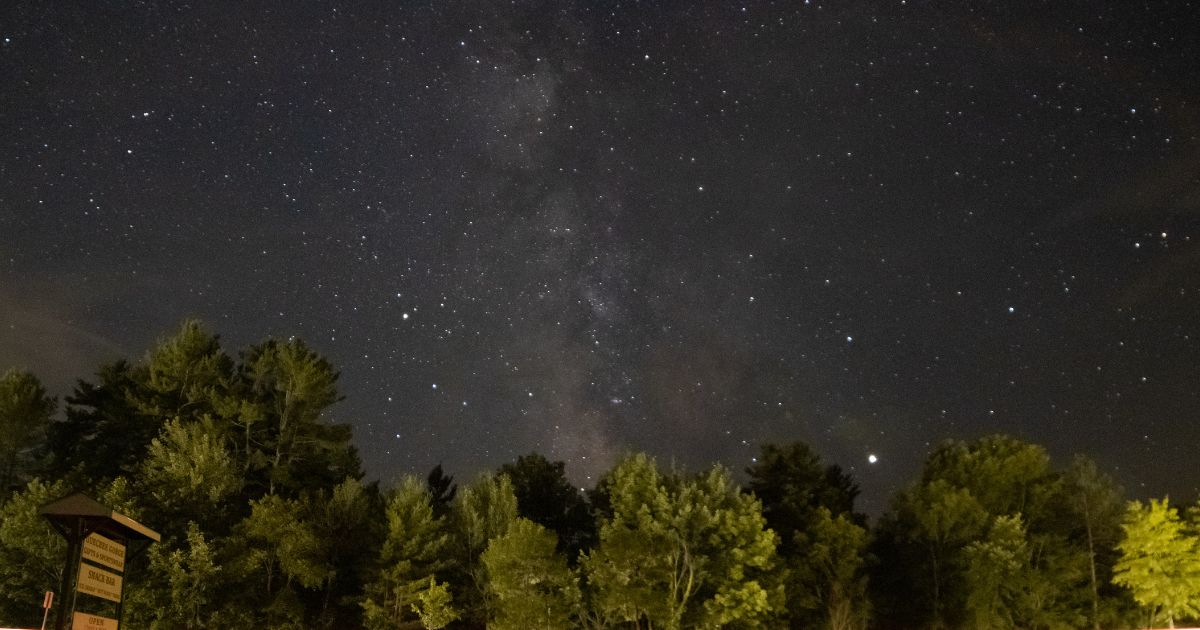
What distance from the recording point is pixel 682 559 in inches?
1636

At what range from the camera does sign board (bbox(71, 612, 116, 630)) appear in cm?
1417

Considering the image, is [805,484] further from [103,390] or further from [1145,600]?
[103,390]

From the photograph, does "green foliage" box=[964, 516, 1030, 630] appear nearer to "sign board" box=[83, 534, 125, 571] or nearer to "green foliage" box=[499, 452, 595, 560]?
"green foliage" box=[499, 452, 595, 560]

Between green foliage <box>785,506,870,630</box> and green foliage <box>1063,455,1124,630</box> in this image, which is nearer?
green foliage <box>785,506,870,630</box>

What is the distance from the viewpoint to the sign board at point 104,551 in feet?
48.0

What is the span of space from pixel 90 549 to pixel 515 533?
91.2 feet

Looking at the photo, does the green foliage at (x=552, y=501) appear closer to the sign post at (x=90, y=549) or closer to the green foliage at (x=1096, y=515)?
the green foliage at (x=1096, y=515)

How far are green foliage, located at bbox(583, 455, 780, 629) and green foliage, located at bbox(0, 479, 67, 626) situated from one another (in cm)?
2055

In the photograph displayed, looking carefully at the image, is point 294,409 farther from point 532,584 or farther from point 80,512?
point 80,512

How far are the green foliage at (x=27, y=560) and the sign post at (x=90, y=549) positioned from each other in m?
24.8

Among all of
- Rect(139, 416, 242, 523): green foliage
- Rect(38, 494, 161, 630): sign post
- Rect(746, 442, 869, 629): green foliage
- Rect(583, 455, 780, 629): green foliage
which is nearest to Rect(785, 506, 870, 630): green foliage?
Rect(746, 442, 869, 629): green foliage

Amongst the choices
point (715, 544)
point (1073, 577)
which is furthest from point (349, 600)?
point (1073, 577)

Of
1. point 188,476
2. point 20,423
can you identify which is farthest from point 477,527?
point 20,423

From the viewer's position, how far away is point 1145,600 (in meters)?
50.5
